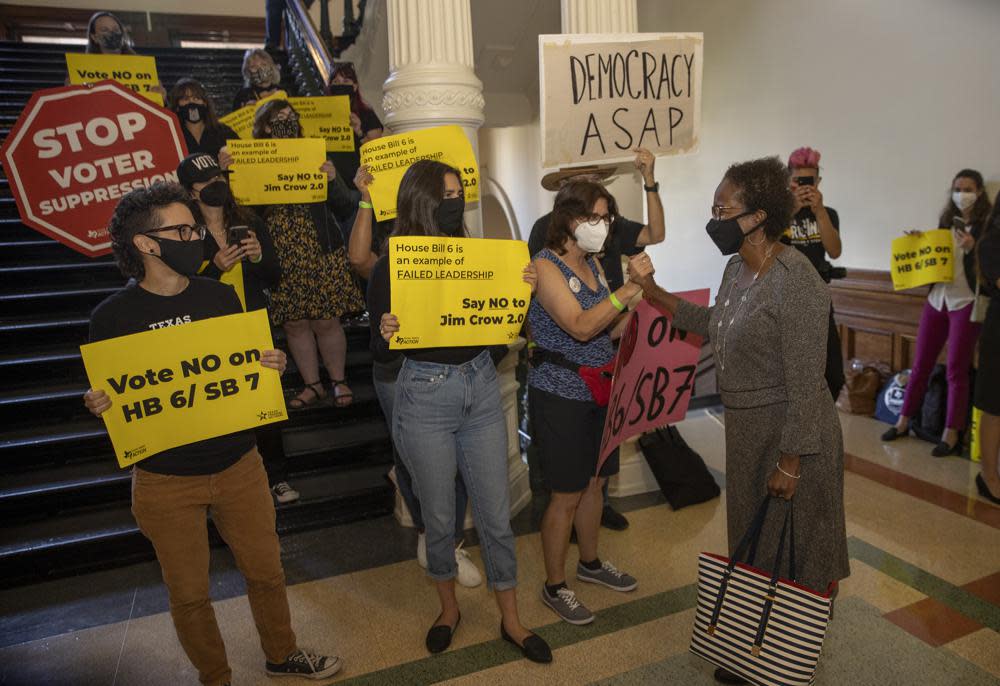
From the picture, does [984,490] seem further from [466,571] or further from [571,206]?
[571,206]

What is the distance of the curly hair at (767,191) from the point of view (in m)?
2.15

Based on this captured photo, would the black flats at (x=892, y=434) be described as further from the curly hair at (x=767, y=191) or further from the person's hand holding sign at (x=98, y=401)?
the person's hand holding sign at (x=98, y=401)

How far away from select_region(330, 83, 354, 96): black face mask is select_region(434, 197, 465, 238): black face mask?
2903 mm

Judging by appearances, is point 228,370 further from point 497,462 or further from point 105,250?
point 105,250

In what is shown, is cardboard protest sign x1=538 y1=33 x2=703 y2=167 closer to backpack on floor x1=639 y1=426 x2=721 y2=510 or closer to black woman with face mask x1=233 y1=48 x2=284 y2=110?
backpack on floor x1=639 y1=426 x2=721 y2=510

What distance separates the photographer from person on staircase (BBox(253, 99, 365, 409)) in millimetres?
3693

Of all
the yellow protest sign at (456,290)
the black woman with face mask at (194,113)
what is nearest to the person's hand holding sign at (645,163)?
the yellow protest sign at (456,290)

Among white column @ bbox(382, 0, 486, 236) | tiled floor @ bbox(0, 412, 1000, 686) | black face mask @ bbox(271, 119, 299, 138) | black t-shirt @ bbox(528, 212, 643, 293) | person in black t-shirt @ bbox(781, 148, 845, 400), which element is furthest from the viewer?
person in black t-shirt @ bbox(781, 148, 845, 400)

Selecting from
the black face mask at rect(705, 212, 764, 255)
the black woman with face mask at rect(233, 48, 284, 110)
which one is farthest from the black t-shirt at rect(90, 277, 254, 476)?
the black woman with face mask at rect(233, 48, 284, 110)

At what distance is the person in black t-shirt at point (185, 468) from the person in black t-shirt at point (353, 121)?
2.38 meters

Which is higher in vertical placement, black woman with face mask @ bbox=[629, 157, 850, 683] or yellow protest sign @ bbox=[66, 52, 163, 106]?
yellow protest sign @ bbox=[66, 52, 163, 106]

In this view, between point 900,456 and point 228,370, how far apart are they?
4.32 meters

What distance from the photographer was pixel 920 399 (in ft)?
16.2

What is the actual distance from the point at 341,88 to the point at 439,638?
3691 millimetres
